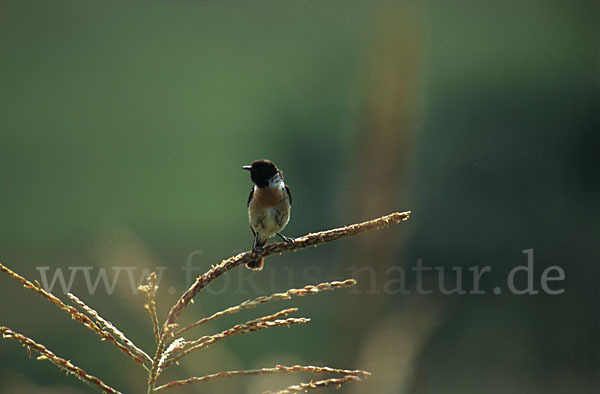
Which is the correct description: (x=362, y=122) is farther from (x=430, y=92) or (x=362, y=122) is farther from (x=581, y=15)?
(x=581, y=15)

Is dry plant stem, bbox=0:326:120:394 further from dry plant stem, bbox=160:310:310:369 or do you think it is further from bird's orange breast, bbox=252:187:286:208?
bird's orange breast, bbox=252:187:286:208

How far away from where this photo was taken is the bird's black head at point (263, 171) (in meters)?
2.42

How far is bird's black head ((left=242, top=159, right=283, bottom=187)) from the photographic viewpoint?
2.42 metres

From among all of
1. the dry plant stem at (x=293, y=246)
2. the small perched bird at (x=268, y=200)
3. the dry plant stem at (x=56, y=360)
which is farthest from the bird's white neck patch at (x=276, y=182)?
the dry plant stem at (x=56, y=360)

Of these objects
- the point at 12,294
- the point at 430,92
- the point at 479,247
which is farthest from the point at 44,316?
the point at 430,92

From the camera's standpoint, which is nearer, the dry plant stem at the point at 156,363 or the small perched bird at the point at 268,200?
the dry plant stem at the point at 156,363

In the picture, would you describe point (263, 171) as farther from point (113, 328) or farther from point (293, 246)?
point (113, 328)

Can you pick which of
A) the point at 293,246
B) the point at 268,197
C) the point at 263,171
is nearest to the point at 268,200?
the point at 268,197

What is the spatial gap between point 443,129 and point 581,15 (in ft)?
15.2

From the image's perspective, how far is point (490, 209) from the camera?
7809 millimetres

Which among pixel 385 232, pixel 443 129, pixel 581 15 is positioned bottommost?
pixel 385 232

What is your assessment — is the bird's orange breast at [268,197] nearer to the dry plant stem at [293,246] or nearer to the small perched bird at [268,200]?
the small perched bird at [268,200]

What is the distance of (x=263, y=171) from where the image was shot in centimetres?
243

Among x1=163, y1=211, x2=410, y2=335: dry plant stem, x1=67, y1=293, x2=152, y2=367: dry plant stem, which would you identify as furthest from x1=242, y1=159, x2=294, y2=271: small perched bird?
x1=67, y1=293, x2=152, y2=367: dry plant stem
